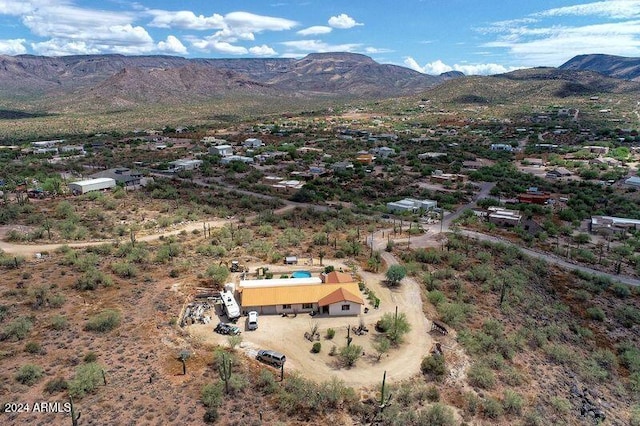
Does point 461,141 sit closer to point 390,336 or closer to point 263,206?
point 263,206

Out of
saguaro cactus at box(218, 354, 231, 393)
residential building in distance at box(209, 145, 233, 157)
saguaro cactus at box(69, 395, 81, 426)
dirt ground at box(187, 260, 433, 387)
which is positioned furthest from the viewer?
residential building in distance at box(209, 145, 233, 157)

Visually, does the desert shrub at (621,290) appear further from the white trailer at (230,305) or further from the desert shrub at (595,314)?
the white trailer at (230,305)

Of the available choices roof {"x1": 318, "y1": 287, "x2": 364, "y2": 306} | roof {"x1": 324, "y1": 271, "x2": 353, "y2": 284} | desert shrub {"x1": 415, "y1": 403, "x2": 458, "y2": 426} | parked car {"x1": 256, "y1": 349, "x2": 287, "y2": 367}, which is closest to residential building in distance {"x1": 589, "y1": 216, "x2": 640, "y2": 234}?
roof {"x1": 324, "y1": 271, "x2": 353, "y2": 284}

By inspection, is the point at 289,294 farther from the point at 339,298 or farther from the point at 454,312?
the point at 454,312

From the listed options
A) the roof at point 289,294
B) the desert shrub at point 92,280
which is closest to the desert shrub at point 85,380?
the roof at point 289,294

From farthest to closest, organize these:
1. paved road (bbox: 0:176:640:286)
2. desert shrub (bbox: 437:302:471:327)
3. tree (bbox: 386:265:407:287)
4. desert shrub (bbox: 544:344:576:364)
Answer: paved road (bbox: 0:176:640:286), tree (bbox: 386:265:407:287), desert shrub (bbox: 437:302:471:327), desert shrub (bbox: 544:344:576:364)

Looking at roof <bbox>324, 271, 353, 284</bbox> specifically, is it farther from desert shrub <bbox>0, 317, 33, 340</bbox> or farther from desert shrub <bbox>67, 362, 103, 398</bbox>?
desert shrub <bbox>0, 317, 33, 340</bbox>
